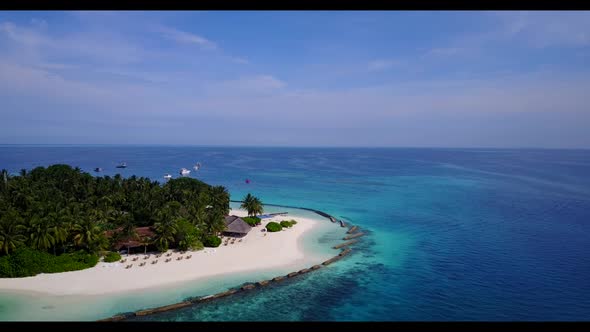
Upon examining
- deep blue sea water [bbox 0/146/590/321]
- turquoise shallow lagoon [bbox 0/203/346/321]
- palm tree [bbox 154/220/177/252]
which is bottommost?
turquoise shallow lagoon [bbox 0/203/346/321]

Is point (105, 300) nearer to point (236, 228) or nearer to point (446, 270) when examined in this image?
point (236, 228)

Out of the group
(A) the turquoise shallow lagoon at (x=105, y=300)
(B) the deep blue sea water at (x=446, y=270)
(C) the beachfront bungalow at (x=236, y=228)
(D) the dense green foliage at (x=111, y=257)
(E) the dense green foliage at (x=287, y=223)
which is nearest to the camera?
(A) the turquoise shallow lagoon at (x=105, y=300)

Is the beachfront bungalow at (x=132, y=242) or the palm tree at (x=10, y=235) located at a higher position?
the palm tree at (x=10, y=235)

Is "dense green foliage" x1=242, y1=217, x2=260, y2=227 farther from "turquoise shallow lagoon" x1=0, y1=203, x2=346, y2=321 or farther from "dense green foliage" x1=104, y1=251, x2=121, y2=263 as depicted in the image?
"dense green foliage" x1=104, y1=251, x2=121, y2=263

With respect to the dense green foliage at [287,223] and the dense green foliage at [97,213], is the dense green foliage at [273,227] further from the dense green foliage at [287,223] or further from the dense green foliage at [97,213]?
the dense green foliage at [97,213]

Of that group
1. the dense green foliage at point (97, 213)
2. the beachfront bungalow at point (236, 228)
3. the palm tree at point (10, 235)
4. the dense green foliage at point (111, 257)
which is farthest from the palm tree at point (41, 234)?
the beachfront bungalow at point (236, 228)

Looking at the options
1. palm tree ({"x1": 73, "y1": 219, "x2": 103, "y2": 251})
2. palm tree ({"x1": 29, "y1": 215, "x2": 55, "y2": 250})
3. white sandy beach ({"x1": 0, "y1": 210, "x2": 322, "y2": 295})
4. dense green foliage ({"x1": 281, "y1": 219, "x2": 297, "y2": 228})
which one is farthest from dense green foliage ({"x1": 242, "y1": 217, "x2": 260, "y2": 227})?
palm tree ({"x1": 29, "y1": 215, "x2": 55, "y2": 250})

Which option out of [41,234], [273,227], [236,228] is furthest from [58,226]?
[273,227]
